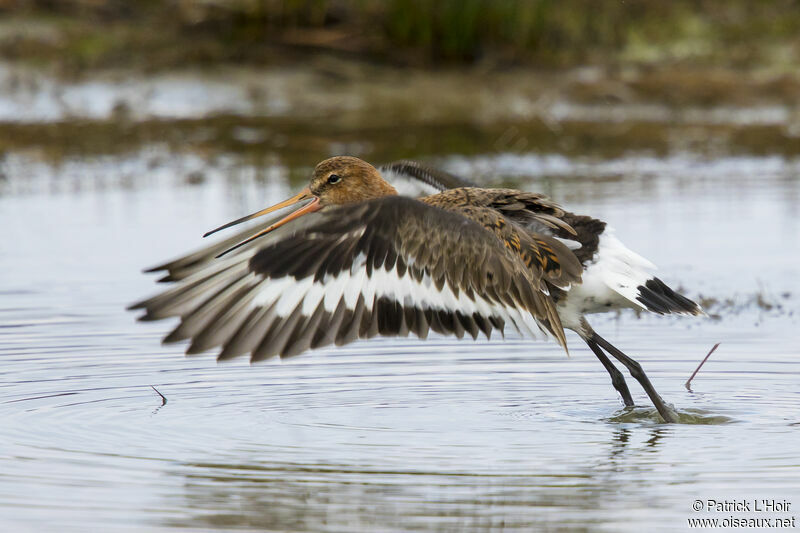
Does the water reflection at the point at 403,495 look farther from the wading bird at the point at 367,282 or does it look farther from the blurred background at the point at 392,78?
the blurred background at the point at 392,78

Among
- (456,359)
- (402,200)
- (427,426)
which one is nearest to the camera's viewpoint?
(402,200)

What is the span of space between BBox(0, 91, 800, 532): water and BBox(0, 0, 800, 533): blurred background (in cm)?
2

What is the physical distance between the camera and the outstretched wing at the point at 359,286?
17.2 ft

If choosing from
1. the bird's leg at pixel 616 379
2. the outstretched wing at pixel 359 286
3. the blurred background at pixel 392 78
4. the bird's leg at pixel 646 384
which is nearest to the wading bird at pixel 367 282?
the outstretched wing at pixel 359 286

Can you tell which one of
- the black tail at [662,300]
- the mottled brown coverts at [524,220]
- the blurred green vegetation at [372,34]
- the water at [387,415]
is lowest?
the water at [387,415]

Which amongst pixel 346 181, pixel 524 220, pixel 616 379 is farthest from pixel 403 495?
pixel 346 181

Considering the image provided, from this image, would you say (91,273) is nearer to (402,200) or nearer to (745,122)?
(402,200)

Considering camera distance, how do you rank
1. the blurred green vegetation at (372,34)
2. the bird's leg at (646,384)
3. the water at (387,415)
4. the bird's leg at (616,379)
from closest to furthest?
the water at (387,415) < the bird's leg at (646,384) < the bird's leg at (616,379) < the blurred green vegetation at (372,34)

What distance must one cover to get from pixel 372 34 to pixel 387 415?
11086 millimetres

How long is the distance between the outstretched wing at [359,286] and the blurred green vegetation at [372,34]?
10.8m

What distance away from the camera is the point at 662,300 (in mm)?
5980

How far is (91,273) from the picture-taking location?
9062mm

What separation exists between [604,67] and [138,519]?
13.1 m

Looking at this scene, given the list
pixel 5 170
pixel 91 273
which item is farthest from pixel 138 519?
pixel 5 170
